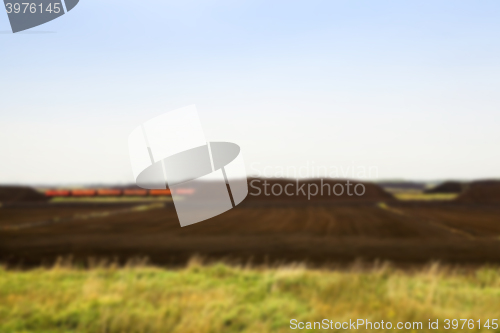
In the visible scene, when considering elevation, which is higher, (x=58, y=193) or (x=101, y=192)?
(x=58, y=193)

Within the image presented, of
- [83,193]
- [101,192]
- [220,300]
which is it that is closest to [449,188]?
[101,192]

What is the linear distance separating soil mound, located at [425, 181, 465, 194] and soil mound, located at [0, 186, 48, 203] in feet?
336

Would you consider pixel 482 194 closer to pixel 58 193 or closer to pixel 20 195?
pixel 58 193

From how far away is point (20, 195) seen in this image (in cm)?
8381

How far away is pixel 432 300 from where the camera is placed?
8.10 metres

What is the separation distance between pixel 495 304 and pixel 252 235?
55.1 feet

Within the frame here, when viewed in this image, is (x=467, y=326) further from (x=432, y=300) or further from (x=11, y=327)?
(x=11, y=327)

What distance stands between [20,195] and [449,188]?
369 ft

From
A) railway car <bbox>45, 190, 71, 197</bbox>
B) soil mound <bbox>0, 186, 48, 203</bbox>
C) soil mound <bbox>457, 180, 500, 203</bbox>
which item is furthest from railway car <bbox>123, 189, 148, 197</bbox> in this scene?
soil mound <bbox>457, 180, 500, 203</bbox>

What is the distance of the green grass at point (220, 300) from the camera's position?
6.41m

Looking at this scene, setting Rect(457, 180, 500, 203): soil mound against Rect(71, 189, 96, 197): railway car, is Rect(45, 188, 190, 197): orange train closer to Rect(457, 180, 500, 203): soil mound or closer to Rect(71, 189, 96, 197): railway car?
Rect(71, 189, 96, 197): railway car

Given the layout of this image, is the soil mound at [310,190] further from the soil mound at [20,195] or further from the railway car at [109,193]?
the soil mound at [20,195]

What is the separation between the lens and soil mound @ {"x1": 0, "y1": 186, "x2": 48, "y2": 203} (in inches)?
3209

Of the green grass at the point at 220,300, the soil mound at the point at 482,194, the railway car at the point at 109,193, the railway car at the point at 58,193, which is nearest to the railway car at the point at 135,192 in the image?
the railway car at the point at 109,193
